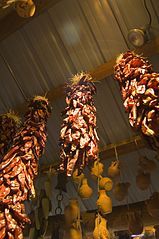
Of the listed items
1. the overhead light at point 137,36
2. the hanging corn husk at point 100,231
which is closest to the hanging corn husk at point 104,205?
the hanging corn husk at point 100,231

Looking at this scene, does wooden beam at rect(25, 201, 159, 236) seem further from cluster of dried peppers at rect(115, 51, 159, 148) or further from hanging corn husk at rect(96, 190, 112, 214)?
cluster of dried peppers at rect(115, 51, 159, 148)

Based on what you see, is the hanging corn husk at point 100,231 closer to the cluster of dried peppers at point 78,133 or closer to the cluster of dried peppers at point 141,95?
the cluster of dried peppers at point 78,133

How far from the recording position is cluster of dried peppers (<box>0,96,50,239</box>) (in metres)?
0.94

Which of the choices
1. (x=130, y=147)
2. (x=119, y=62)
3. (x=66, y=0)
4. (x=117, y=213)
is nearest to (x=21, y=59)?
(x=66, y=0)

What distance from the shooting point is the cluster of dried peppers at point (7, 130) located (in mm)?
1571

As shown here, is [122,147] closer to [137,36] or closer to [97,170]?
[97,170]

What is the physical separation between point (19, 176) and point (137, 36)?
4.36ft

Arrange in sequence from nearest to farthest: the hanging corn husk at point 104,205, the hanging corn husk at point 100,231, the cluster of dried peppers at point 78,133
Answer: the cluster of dried peppers at point 78,133
the hanging corn husk at point 100,231
the hanging corn husk at point 104,205

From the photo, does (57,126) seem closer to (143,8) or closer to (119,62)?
(143,8)

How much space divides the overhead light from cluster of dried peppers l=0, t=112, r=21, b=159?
933 mm

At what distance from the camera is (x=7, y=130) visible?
1635 mm

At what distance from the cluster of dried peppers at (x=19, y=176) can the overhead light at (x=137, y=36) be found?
96cm

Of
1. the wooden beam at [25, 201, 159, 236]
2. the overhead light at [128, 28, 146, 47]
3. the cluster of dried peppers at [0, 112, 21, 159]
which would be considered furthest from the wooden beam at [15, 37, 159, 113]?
the wooden beam at [25, 201, 159, 236]

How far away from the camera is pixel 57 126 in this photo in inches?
117
